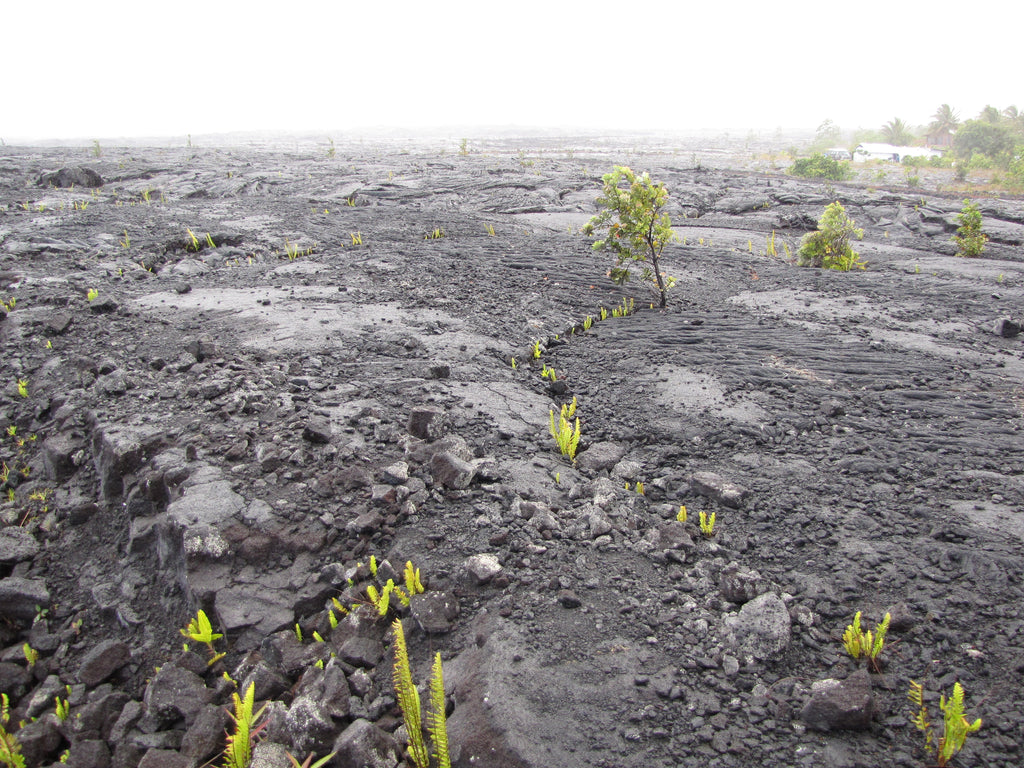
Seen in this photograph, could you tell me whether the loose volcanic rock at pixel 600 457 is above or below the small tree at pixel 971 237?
below

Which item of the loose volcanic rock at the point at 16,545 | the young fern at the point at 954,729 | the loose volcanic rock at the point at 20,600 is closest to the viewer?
the young fern at the point at 954,729

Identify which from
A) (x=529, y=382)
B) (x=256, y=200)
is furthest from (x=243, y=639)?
(x=256, y=200)

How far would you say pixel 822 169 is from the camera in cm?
2019

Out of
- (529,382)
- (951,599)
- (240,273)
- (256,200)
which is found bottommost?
(951,599)

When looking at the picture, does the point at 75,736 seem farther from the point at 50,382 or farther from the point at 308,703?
the point at 50,382

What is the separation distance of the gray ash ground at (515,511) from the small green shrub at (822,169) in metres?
15.0

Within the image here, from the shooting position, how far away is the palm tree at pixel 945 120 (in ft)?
120

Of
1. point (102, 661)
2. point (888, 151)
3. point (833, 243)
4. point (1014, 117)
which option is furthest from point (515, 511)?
point (1014, 117)

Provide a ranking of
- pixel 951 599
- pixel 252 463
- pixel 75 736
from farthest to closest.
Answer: pixel 252 463, pixel 951 599, pixel 75 736

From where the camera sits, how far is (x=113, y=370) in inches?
191

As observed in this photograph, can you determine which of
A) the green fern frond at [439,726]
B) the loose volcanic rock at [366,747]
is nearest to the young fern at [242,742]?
the loose volcanic rock at [366,747]

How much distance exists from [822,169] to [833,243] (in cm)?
1409

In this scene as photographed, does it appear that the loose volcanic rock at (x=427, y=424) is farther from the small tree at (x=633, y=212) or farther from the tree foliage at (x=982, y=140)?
the tree foliage at (x=982, y=140)

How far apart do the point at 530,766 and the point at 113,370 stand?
486 centimetres
